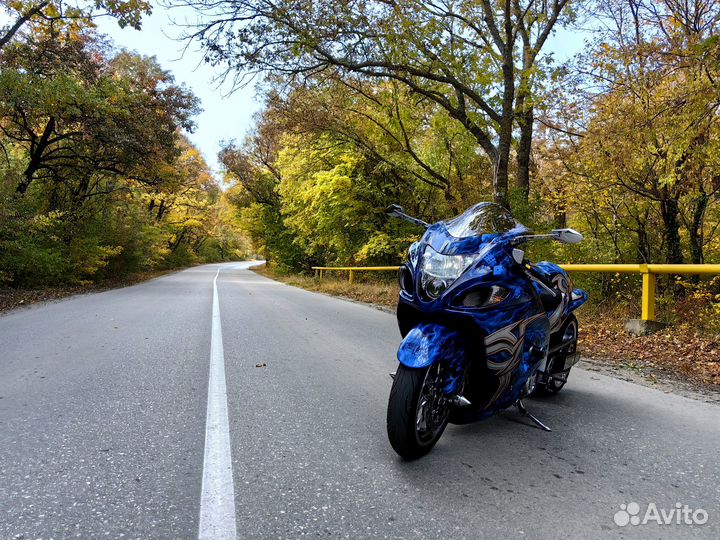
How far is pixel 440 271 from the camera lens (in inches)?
115

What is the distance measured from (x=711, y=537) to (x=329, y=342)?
5.15 metres

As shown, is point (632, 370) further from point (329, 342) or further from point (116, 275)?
point (116, 275)

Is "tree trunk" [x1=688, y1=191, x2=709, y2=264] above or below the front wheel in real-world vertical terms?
above

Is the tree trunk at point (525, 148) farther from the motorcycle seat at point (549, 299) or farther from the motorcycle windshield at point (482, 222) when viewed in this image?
the motorcycle windshield at point (482, 222)

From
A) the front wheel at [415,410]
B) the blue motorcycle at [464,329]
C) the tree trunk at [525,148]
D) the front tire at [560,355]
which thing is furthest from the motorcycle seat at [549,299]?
the tree trunk at [525,148]

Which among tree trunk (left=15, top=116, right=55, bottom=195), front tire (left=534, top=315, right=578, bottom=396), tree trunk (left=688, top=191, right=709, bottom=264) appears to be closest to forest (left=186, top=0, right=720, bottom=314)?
tree trunk (left=688, top=191, right=709, bottom=264)

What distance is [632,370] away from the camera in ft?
17.5

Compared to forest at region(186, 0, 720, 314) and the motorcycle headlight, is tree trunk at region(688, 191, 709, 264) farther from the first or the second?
the motorcycle headlight

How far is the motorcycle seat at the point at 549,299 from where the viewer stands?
3.36m

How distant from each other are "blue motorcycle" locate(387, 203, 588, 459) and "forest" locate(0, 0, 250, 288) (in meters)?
11.6

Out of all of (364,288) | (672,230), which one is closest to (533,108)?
(672,230)

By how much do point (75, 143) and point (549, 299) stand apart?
1695cm

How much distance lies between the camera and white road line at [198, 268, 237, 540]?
6.91 ft

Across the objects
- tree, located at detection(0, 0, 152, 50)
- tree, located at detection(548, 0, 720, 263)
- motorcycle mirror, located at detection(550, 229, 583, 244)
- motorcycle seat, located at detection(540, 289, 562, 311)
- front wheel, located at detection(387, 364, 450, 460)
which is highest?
tree, located at detection(0, 0, 152, 50)
